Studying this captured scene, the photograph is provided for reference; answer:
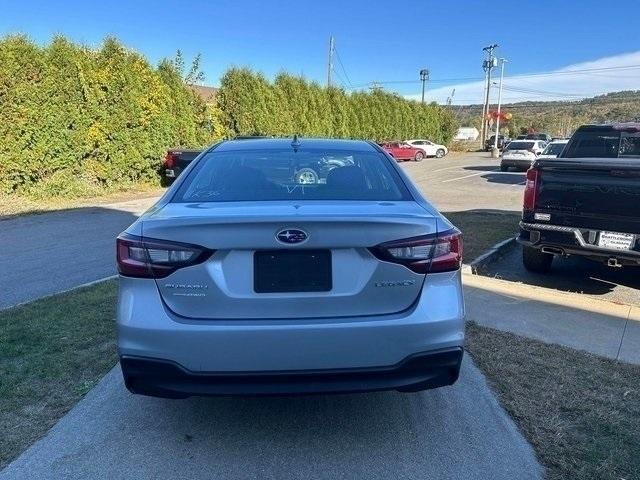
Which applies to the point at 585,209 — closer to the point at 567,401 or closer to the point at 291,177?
the point at 567,401

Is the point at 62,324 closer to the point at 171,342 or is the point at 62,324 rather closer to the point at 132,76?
the point at 171,342

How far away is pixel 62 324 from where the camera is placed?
4727 mm

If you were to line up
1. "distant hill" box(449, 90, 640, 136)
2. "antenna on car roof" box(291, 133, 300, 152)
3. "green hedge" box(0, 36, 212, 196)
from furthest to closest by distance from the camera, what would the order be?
"distant hill" box(449, 90, 640, 136) < "green hedge" box(0, 36, 212, 196) < "antenna on car roof" box(291, 133, 300, 152)

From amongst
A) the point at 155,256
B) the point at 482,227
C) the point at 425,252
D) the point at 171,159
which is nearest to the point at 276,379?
the point at 155,256

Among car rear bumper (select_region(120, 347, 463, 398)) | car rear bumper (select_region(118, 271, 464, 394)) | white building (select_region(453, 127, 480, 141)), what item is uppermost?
car rear bumper (select_region(118, 271, 464, 394))

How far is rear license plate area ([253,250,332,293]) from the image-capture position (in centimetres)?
253

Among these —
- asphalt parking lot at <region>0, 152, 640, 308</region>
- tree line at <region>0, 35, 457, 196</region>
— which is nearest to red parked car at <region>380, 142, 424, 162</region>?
tree line at <region>0, 35, 457, 196</region>

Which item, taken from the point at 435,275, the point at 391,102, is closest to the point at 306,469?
the point at 435,275

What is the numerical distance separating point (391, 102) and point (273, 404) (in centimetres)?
4248

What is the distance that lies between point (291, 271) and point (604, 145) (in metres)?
6.65

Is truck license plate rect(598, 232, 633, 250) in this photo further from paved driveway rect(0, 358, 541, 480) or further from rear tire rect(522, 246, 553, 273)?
Result: paved driveway rect(0, 358, 541, 480)

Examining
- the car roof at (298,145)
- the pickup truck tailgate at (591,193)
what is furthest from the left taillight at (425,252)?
the pickup truck tailgate at (591,193)

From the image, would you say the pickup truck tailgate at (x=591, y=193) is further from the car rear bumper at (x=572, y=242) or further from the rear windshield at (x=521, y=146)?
the rear windshield at (x=521, y=146)

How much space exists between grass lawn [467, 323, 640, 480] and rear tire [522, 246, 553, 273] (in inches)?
106
